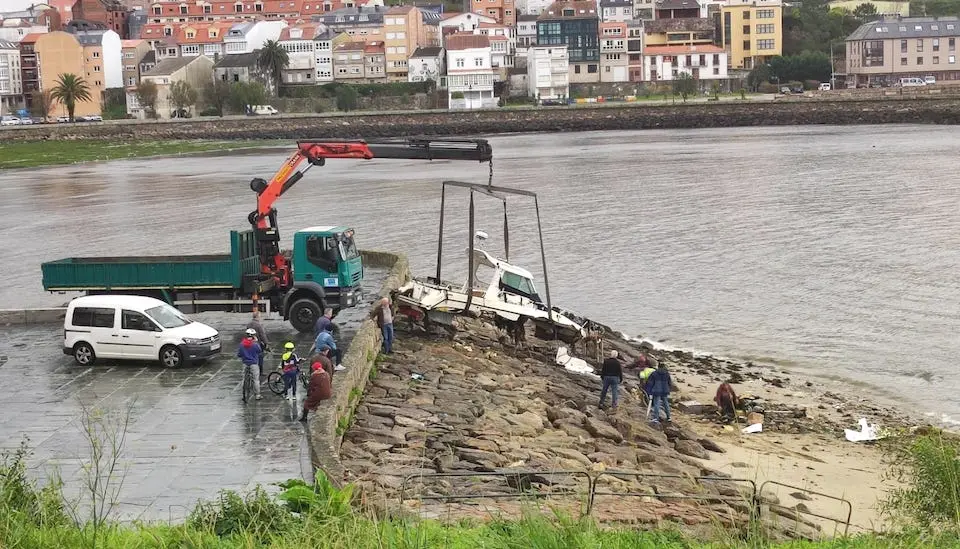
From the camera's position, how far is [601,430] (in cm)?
1805

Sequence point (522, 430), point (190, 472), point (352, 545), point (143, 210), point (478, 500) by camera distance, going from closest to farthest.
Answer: point (352, 545) → point (478, 500) → point (190, 472) → point (522, 430) → point (143, 210)

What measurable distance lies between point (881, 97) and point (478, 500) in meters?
124

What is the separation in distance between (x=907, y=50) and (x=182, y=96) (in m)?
84.5

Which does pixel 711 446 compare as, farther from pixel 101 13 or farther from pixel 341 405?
pixel 101 13

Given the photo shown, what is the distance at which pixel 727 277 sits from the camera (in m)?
39.5

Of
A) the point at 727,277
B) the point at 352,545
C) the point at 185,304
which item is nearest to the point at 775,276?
the point at 727,277

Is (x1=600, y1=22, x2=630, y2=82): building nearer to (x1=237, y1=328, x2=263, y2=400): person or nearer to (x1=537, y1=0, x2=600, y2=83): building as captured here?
(x1=537, y1=0, x2=600, y2=83): building

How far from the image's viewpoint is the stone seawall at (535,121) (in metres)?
124

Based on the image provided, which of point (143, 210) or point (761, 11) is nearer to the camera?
point (143, 210)

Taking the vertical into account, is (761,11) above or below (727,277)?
above

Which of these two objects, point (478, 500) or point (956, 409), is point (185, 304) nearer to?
point (478, 500)

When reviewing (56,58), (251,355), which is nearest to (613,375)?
(251,355)

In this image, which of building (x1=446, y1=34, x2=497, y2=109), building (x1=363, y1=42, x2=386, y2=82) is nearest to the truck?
building (x1=446, y1=34, x2=497, y2=109)

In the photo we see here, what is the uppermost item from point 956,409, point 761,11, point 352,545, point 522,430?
point 761,11
